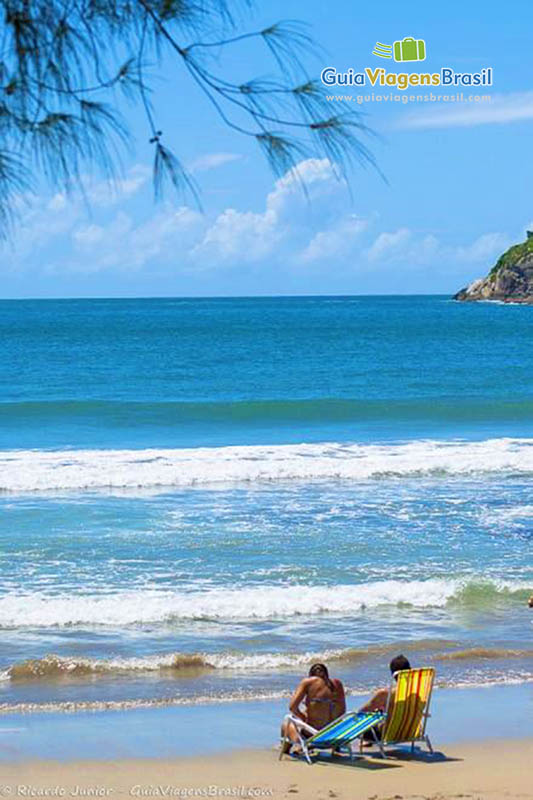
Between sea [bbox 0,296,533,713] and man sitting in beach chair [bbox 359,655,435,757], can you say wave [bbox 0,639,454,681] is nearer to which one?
sea [bbox 0,296,533,713]

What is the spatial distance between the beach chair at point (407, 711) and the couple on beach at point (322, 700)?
0.22m

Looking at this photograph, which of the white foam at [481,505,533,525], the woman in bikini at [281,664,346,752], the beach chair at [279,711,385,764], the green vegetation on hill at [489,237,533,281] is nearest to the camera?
the beach chair at [279,711,385,764]

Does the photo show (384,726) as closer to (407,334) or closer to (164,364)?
(164,364)

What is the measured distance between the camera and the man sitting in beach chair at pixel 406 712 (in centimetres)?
973

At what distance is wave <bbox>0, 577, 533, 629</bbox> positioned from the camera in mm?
13969

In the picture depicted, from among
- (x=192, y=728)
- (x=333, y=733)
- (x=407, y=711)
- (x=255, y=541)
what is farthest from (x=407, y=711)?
(x=255, y=541)

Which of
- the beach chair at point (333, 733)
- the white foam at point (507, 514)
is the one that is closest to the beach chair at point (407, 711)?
the beach chair at point (333, 733)

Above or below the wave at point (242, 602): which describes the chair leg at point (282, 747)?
below

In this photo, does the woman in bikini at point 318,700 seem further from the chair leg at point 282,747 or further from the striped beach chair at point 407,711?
the striped beach chair at point 407,711

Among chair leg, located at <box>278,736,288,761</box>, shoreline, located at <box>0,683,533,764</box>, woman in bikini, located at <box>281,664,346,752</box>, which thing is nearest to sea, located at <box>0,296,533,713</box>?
shoreline, located at <box>0,683,533,764</box>

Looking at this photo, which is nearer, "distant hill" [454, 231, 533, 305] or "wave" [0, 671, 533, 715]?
"wave" [0, 671, 533, 715]

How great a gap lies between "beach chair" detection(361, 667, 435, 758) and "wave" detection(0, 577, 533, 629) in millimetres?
4359

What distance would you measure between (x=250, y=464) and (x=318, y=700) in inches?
600

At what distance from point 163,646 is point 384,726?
3.81 m
